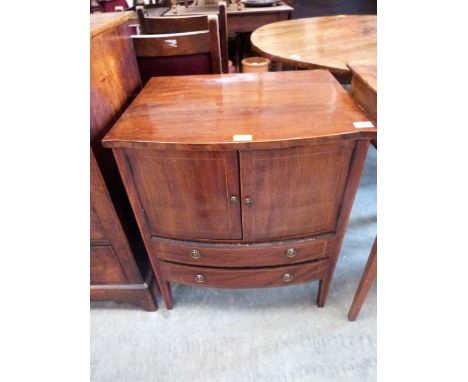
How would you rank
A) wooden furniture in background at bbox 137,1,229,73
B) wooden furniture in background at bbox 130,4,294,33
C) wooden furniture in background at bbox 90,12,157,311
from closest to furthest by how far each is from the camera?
wooden furniture in background at bbox 90,12,157,311
wooden furniture in background at bbox 137,1,229,73
wooden furniture in background at bbox 130,4,294,33

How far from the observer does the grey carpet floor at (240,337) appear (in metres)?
1.06

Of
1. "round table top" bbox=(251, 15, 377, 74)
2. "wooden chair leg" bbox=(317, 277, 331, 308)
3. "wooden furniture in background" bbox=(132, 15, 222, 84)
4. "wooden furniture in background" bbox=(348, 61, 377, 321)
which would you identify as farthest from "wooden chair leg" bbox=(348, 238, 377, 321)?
"wooden furniture in background" bbox=(132, 15, 222, 84)

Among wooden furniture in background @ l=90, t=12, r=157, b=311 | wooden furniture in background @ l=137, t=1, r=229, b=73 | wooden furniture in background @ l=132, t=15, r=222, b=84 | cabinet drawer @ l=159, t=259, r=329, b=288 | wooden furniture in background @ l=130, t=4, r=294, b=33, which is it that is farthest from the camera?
wooden furniture in background @ l=130, t=4, r=294, b=33

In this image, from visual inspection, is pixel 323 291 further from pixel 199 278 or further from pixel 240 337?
pixel 199 278

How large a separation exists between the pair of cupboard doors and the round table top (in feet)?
2.02

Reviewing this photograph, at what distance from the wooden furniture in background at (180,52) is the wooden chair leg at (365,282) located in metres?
1.04

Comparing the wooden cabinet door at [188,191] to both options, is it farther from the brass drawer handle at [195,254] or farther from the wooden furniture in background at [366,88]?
the wooden furniture in background at [366,88]

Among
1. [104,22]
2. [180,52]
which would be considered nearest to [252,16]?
[180,52]

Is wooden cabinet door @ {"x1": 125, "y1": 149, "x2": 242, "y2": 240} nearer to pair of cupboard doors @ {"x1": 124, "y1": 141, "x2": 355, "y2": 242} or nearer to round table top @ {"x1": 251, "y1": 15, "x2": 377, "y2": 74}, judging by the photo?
pair of cupboard doors @ {"x1": 124, "y1": 141, "x2": 355, "y2": 242}

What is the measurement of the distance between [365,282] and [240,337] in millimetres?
514

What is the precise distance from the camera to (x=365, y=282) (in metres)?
1.06

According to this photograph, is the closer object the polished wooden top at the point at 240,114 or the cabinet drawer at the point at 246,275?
the polished wooden top at the point at 240,114

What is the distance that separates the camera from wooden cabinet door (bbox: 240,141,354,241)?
30.4 inches

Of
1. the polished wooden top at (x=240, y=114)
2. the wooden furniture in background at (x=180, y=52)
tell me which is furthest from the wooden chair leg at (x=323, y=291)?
the wooden furniture in background at (x=180, y=52)
